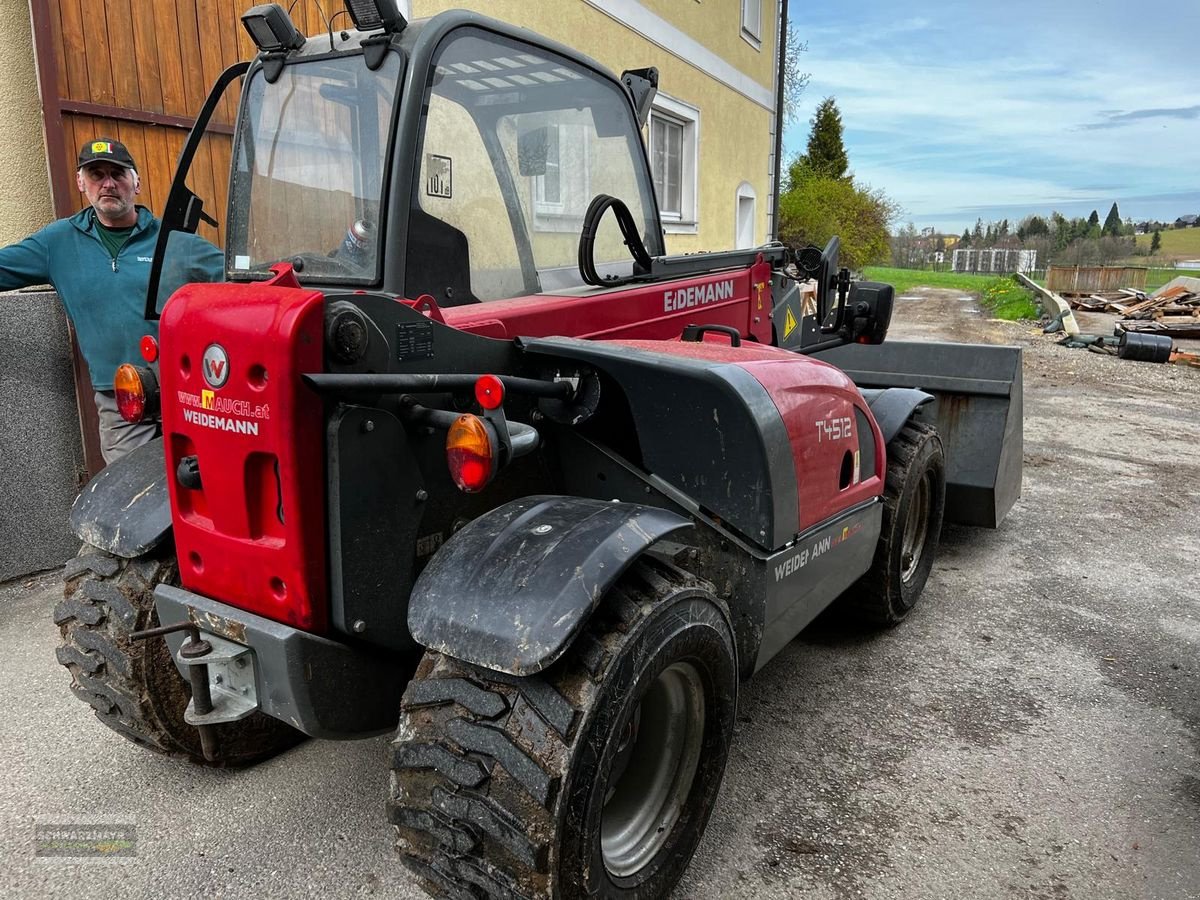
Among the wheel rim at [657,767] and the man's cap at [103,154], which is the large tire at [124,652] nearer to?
the wheel rim at [657,767]

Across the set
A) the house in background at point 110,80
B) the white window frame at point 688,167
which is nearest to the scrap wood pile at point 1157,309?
the white window frame at point 688,167

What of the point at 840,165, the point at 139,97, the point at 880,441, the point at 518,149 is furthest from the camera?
the point at 840,165

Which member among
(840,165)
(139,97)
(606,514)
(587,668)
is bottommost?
(587,668)

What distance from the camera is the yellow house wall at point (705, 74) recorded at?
910 cm

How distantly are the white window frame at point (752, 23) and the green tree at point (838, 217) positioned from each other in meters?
13.2

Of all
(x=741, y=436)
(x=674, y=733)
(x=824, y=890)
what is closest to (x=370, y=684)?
(x=674, y=733)

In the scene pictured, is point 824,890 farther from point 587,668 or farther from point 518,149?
point 518,149

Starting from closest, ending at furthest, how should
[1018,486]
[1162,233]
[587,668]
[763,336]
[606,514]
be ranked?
[587,668] < [606,514] < [763,336] < [1018,486] < [1162,233]

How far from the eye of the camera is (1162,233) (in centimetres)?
5359

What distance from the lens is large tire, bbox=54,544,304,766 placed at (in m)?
2.72

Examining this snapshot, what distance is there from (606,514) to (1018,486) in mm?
4176

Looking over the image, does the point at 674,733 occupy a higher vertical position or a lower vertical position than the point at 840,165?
lower

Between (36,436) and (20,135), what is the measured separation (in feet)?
5.08

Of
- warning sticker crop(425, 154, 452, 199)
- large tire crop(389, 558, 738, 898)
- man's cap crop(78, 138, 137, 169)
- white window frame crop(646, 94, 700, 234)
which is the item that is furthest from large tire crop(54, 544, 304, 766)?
white window frame crop(646, 94, 700, 234)
